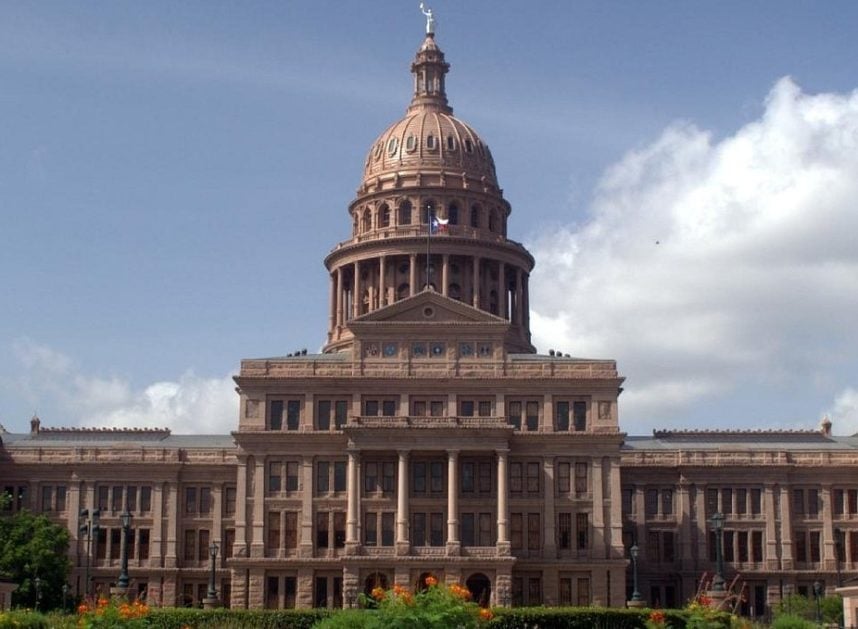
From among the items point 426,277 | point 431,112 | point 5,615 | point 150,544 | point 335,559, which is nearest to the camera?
point 5,615

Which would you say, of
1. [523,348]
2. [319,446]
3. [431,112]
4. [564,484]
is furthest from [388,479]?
[431,112]

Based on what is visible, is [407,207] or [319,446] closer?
[319,446]

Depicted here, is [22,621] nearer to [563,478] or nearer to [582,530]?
[563,478]

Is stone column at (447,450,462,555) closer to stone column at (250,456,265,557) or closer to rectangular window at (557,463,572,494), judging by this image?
rectangular window at (557,463,572,494)

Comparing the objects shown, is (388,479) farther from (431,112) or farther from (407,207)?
(431,112)

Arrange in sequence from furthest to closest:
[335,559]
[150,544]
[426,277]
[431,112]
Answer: [431,112]
[426,277]
[150,544]
[335,559]

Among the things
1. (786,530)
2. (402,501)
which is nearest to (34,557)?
(402,501)

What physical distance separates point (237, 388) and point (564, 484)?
86.5 ft

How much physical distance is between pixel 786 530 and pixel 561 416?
895 inches

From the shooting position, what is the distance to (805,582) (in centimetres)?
11912

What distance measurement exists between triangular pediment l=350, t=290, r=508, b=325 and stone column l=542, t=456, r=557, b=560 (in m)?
12.2

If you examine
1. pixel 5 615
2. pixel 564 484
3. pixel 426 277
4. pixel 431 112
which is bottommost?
pixel 5 615

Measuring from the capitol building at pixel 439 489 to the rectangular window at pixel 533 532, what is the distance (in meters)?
0.23

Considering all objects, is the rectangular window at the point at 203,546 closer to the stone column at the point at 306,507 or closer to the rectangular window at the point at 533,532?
the stone column at the point at 306,507
